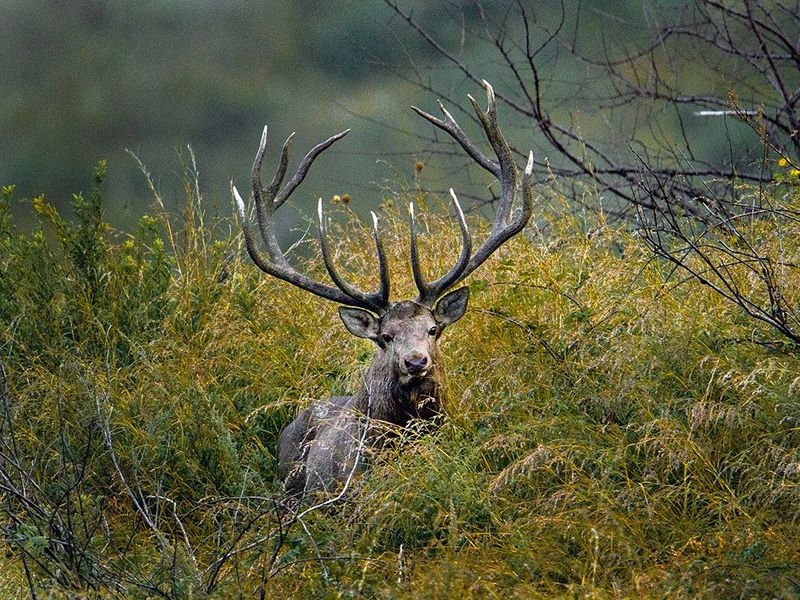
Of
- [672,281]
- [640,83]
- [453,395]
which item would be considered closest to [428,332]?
[453,395]

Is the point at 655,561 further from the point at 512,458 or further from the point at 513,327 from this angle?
the point at 513,327

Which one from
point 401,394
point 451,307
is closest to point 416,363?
point 401,394

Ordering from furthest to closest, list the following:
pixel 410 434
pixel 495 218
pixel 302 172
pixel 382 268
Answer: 1. pixel 302 172
2. pixel 495 218
3. pixel 382 268
4. pixel 410 434

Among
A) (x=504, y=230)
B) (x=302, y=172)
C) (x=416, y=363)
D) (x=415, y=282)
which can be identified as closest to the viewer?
(x=416, y=363)

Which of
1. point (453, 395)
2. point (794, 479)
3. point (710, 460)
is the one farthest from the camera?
point (453, 395)

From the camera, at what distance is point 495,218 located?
23.5 feet

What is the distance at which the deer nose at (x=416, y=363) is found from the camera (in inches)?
249

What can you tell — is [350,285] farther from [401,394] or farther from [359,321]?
[401,394]

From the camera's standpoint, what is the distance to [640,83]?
9297 millimetres

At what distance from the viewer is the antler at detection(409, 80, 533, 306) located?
6664 mm

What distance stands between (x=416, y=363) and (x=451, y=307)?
0.53 meters

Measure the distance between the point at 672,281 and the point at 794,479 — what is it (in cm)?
217

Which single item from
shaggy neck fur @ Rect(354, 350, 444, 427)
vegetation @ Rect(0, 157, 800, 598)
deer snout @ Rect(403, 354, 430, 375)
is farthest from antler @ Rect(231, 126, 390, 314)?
vegetation @ Rect(0, 157, 800, 598)

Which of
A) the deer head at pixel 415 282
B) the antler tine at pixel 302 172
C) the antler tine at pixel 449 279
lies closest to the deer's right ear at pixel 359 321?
the deer head at pixel 415 282
